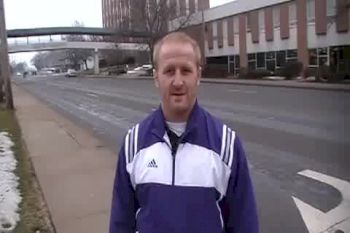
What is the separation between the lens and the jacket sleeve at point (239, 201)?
8.48 ft

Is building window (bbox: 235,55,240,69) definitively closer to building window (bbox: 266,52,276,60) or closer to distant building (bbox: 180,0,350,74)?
distant building (bbox: 180,0,350,74)

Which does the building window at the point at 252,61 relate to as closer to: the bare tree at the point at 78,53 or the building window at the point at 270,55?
the building window at the point at 270,55

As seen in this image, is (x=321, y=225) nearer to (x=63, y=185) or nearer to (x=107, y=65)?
(x=63, y=185)

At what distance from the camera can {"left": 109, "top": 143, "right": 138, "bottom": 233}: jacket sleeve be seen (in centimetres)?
265

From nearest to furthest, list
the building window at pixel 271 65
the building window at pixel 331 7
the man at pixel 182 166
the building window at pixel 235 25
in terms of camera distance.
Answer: the man at pixel 182 166, the building window at pixel 331 7, the building window at pixel 271 65, the building window at pixel 235 25

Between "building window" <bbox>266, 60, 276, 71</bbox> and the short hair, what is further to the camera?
"building window" <bbox>266, 60, 276, 71</bbox>

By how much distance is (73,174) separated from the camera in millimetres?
9273

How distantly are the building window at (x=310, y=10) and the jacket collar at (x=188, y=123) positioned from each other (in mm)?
42998

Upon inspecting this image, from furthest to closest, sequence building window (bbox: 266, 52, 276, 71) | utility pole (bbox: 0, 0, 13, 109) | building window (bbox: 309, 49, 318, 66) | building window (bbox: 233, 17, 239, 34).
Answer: building window (bbox: 233, 17, 239, 34) → building window (bbox: 266, 52, 276, 71) → building window (bbox: 309, 49, 318, 66) → utility pole (bbox: 0, 0, 13, 109)

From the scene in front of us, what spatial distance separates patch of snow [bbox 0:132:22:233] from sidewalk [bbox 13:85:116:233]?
15.7 inches

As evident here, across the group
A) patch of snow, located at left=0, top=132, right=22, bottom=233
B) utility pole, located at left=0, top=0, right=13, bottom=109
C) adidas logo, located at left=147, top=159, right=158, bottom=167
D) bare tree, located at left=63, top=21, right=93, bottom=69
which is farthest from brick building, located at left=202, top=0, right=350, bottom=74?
bare tree, located at left=63, top=21, right=93, bottom=69

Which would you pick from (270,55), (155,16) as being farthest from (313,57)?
(155,16)

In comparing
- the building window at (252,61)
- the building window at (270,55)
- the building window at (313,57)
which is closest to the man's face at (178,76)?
the building window at (313,57)

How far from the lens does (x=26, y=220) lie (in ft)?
21.0
